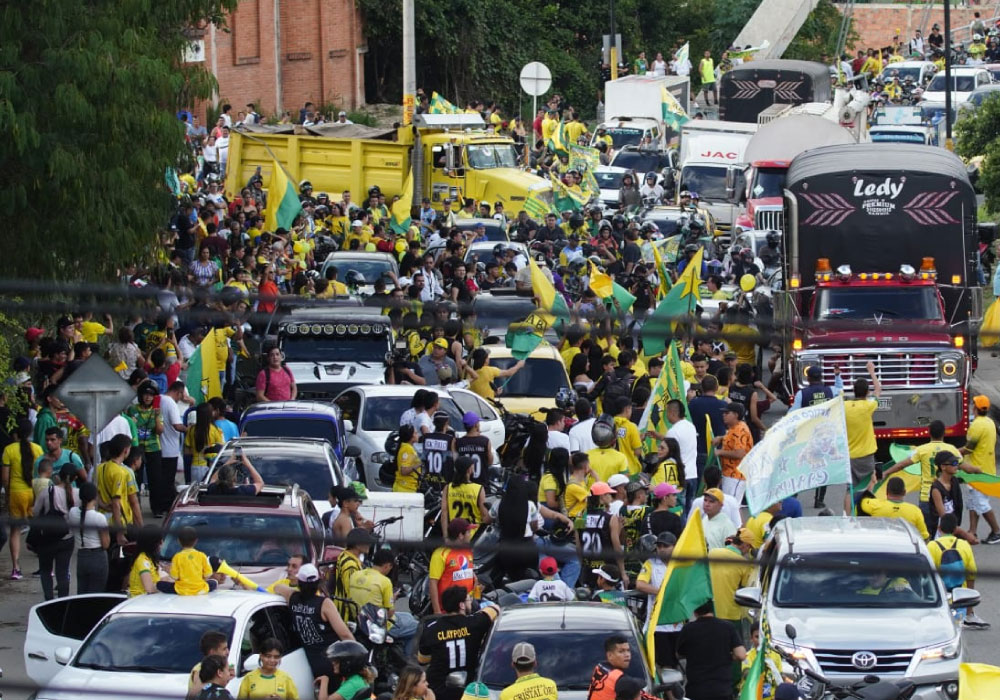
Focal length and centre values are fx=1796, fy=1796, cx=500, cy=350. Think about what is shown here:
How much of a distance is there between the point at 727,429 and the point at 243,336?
7726 mm

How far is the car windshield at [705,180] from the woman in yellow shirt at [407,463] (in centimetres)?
2483

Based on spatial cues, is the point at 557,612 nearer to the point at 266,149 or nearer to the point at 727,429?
the point at 727,429

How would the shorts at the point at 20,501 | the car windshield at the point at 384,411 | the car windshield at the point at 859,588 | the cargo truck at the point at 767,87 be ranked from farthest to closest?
the cargo truck at the point at 767,87 < the car windshield at the point at 384,411 < the shorts at the point at 20,501 < the car windshield at the point at 859,588

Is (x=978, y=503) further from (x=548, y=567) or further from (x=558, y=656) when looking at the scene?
(x=558, y=656)

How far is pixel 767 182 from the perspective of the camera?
35.8m

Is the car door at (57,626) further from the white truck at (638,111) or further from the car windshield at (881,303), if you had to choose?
the white truck at (638,111)

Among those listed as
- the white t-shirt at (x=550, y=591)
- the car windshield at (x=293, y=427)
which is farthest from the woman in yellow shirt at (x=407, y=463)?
the white t-shirt at (x=550, y=591)

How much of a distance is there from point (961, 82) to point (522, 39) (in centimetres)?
1465

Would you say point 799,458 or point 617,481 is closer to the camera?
point 799,458

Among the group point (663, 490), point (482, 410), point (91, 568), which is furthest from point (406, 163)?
point (91, 568)

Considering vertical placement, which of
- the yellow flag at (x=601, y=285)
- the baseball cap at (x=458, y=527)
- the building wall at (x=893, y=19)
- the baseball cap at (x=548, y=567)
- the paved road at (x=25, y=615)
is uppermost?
the building wall at (x=893, y=19)

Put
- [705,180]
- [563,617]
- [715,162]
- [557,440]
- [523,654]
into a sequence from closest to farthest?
[523,654], [563,617], [557,440], [705,180], [715,162]

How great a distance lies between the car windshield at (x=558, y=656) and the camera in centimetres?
1071

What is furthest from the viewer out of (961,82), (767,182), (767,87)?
(961,82)
